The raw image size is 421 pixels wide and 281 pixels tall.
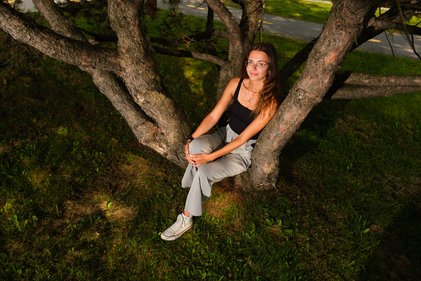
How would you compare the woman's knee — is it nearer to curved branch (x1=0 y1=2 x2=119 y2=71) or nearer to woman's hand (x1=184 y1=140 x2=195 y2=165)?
woman's hand (x1=184 y1=140 x2=195 y2=165)

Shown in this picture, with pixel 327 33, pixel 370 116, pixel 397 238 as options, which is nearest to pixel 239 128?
pixel 327 33

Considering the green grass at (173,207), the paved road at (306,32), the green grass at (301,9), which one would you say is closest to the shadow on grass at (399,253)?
the green grass at (173,207)

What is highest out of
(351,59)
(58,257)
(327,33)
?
(327,33)

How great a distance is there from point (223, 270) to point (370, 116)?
4621 millimetres

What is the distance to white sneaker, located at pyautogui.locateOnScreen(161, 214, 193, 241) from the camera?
135 inches

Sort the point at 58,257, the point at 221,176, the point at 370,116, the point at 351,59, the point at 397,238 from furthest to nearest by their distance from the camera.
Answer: the point at 351,59 < the point at 370,116 < the point at 397,238 < the point at 221,176 < the point at 58,257

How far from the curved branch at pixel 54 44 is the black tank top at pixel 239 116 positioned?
1.29 metres

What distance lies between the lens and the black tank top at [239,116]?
134 inches

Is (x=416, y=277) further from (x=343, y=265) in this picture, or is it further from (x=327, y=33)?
(x=327, y=33)

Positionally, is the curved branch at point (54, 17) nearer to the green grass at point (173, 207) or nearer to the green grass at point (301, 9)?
the green grass at point (173, 207)

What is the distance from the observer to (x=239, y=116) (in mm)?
3484

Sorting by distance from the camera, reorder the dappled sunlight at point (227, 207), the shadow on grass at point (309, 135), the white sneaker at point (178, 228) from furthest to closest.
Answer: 1. the shadow on grass at point (309, 135)
2. the dappled sunlight at point (227, 207)
3. the white sneaker at point (178, 228)

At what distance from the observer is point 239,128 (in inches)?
139

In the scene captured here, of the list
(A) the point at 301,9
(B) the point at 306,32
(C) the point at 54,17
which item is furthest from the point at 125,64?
(A) the point at 301,9
